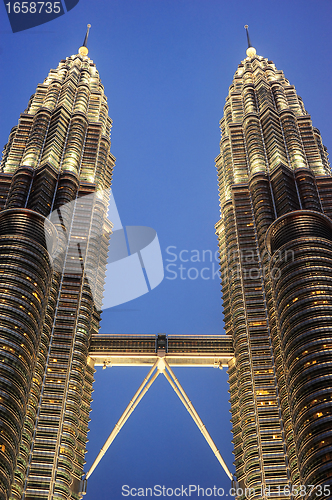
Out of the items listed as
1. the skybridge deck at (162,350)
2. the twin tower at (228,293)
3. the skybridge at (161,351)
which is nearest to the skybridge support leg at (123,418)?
the skybridge at (161,351)

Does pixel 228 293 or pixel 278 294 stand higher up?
pixel 228 293

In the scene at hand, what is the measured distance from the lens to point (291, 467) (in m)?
113

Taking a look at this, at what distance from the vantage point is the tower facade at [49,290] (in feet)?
368

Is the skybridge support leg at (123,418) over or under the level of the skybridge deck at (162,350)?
under

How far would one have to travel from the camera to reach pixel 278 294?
127 metres

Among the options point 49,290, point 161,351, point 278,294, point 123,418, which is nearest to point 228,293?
point 161,351

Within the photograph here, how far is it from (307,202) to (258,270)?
21893 mm

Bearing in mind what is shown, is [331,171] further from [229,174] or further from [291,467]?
[291,467]

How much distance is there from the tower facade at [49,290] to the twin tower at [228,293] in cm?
33

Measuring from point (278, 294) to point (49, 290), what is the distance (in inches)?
2030

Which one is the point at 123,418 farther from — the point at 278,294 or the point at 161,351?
the point at 278,294

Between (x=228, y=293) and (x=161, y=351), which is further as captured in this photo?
(x=228, y=293)

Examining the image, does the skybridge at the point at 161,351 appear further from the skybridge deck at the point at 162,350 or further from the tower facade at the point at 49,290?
the tower facade at the point at 49,290

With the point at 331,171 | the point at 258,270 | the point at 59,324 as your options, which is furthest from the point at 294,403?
the point at 331,171
